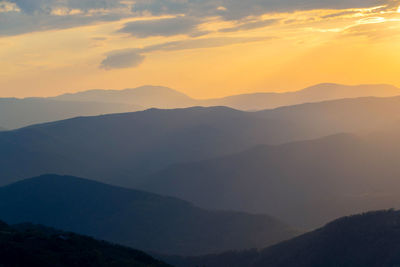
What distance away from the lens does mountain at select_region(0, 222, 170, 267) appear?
38156 mm

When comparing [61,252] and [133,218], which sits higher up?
[61,252]

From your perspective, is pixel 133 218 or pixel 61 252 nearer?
pixel 61 252

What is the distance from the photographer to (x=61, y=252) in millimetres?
43500

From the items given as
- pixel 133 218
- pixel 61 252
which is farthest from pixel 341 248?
pixel 133 218

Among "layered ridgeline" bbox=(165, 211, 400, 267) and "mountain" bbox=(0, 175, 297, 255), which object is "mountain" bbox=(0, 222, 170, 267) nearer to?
"layered ridgeline" bbox=(165, 211, 400, 267)

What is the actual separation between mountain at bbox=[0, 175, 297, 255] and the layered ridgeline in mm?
22897

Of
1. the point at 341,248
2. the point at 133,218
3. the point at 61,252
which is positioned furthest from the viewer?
the point at 133,218

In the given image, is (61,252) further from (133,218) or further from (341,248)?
(133,218)

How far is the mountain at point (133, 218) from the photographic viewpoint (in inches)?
4449

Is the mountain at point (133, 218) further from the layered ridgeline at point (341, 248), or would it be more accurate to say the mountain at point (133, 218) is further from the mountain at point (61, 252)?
the mountain at point (61, 252)

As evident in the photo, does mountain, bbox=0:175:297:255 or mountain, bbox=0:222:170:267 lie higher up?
mountain, bbox=0:222:170:267

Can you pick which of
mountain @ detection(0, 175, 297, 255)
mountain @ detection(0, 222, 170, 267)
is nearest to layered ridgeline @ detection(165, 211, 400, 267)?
mountain @ detection(0, 175, 297, 255)

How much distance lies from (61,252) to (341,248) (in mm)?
41116

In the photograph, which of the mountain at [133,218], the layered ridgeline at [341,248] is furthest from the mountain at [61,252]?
the mountain at [133,218]
